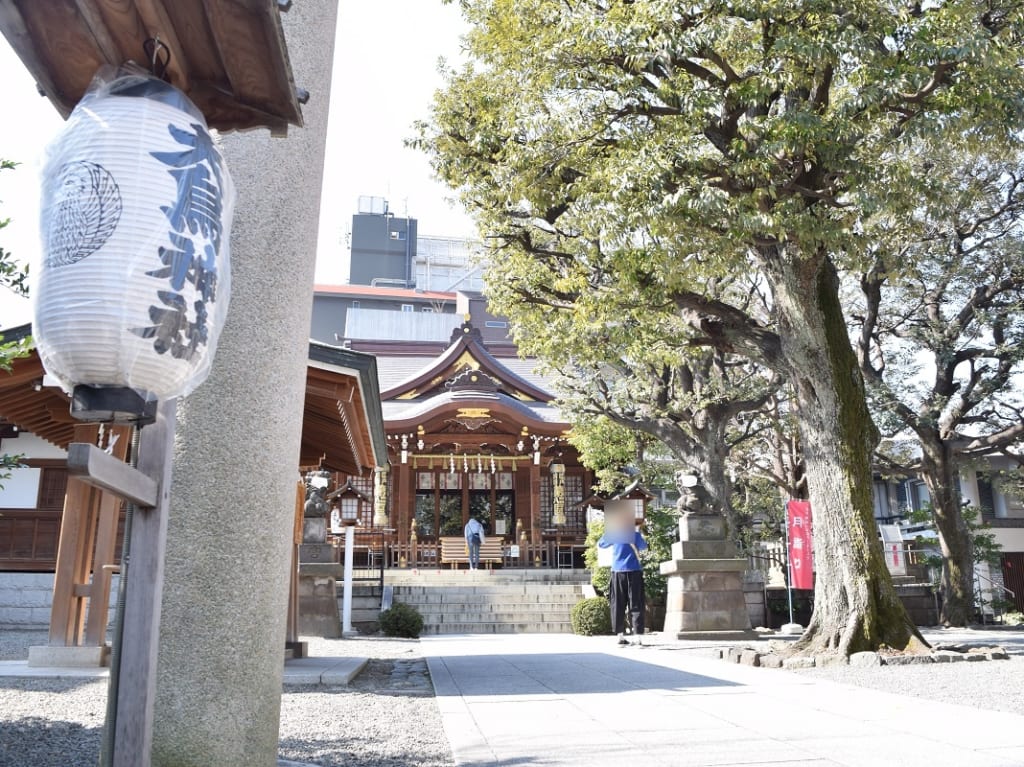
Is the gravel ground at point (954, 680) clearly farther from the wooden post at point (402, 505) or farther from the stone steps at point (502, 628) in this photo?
the wooden post at point (402, 505)

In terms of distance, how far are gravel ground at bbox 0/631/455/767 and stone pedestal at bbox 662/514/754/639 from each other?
20.3 feet

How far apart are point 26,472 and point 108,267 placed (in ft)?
53.1

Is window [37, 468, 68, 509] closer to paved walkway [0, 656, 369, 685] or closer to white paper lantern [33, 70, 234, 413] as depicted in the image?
paved walkway [0, 656, 369, 685]

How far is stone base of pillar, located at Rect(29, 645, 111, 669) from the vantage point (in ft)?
26.4

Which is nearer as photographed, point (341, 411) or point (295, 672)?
point (295, 672)

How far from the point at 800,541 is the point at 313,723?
33.3ft

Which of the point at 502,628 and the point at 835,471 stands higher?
the point at 835,471

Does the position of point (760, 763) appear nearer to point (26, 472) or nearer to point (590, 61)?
point (590, 61)

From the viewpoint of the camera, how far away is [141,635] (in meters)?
2.58

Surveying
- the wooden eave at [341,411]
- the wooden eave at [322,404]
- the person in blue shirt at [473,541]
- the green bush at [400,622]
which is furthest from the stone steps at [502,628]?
the wooden eave at [322,404]

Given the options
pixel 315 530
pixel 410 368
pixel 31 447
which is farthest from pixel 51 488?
pixel 410 368

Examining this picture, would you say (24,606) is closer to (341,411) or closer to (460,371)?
(341,411)

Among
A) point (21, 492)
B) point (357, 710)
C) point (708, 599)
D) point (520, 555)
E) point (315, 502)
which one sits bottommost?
point (357, 710)

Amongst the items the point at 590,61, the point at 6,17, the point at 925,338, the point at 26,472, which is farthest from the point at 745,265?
the point at 26,472
